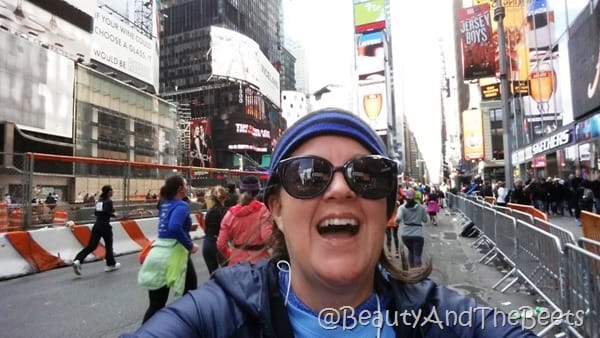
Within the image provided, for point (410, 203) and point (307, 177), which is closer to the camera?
point (307, 177)

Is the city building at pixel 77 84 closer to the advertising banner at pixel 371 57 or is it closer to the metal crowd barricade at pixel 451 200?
the metal crowd barricade at pixel 451 200

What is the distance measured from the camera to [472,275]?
7680mm

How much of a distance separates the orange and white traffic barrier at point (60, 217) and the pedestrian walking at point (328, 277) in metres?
10.1

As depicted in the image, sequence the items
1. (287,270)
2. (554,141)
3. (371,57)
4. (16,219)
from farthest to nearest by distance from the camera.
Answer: (371,57), (554,141), (16,219), (287,270)

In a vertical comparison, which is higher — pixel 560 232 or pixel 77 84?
pixel 77 84

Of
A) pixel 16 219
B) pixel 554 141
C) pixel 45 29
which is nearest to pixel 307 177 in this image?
pixel 16 219

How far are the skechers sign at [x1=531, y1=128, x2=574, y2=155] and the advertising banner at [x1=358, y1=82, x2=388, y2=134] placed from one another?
74.6m

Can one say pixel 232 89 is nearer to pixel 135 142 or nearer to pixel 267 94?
pixel 267 94

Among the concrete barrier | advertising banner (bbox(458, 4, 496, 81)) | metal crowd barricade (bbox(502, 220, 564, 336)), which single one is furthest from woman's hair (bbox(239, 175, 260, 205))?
advertising banner (bbox(458, 4, 496, 81))

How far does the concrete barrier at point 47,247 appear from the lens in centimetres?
798

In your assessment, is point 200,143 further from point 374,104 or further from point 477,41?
point 477,41

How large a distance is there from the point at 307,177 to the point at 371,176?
243 millimetres

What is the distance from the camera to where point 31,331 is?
479 cm

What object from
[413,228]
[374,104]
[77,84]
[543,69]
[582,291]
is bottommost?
[582,291]
